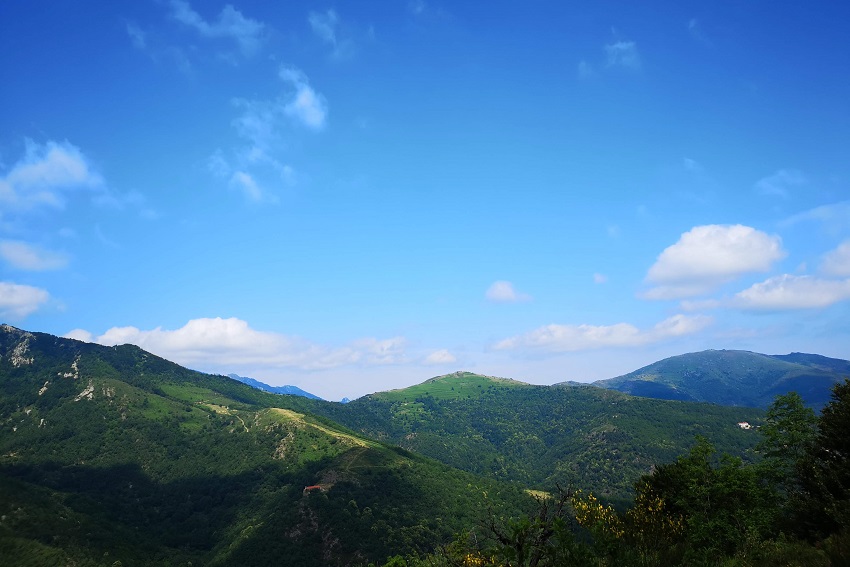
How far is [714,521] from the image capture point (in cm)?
4103

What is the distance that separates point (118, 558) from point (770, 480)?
195 meters

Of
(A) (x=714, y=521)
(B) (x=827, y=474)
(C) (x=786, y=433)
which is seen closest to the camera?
(B) (x=827, y=474)

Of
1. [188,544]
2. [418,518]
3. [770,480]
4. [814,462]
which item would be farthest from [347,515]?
[814,462]

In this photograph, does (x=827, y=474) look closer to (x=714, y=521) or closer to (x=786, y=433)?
→ (x=714, y=521)

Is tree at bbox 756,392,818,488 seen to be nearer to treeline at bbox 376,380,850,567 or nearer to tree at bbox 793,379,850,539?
treeline at bbox 376,380,850,567

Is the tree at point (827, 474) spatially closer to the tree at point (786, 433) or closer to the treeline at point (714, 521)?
the treeline at point (714, 521)

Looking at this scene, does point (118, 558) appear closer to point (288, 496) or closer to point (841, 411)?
point (288, 496)

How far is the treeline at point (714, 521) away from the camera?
50.3 feet

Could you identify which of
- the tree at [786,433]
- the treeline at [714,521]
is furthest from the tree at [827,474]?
the tree at [786,433]

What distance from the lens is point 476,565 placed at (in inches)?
725

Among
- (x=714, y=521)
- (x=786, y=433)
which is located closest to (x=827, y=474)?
(x=714, y=521)

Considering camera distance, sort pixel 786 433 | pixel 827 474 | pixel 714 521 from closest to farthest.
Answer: pixel 827 474 → pixel 714 521 → pixel 786 433

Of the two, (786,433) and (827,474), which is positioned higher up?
(827,474)

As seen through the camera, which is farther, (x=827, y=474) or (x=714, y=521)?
(x=714, y=521)
